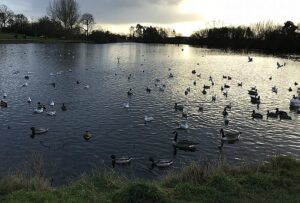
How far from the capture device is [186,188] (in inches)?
480

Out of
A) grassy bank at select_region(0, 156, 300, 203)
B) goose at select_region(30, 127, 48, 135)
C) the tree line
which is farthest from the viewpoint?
the tree line

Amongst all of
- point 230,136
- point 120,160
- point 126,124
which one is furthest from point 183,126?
point 120,160

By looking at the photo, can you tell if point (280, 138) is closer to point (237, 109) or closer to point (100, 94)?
point (237, 109)

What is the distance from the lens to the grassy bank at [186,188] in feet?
37.2

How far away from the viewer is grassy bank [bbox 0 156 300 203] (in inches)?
446

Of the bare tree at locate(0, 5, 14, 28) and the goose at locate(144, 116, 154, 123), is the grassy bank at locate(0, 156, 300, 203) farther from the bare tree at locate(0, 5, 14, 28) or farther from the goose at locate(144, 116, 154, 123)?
the bare tree at locate(0, 5, 14, 28)

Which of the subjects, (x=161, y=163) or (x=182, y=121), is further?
(x=182, y=121)

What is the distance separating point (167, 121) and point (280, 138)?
29.6 ft

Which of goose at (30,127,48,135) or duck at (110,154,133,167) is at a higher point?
goose at (30,127,48,135)

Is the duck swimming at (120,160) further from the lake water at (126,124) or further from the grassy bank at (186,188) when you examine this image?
the grassy bank at (186,188)

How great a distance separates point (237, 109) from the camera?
37.2m

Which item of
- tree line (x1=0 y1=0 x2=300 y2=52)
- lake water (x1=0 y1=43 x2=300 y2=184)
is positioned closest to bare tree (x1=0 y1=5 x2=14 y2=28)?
tree line (x1=0 y1=0 x2=300 y2=52)

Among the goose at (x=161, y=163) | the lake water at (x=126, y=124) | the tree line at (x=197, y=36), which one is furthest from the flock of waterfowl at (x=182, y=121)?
the tree line at (x=197, y=36)

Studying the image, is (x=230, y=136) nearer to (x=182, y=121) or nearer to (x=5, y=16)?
(x=182, y=121)
